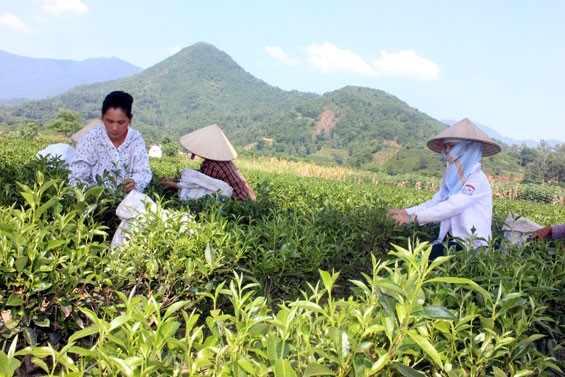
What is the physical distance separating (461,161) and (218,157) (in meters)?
2.29

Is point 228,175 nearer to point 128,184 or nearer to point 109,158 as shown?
point 109,158

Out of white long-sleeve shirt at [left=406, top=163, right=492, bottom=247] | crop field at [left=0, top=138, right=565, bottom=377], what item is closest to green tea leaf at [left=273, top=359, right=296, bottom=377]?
crop field at [left=0, top=138, right=565, bottom=377]

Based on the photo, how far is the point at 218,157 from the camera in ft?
14.1

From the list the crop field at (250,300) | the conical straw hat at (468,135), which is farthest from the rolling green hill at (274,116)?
the crop field at (250,300)

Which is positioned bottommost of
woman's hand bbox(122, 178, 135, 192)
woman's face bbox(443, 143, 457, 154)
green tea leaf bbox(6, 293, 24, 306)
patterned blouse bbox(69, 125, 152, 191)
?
green tea leaf bbox(6, 293, 24, 306)

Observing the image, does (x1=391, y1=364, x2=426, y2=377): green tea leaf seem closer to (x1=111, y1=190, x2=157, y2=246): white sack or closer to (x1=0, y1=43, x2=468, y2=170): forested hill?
(x1=111, y1=190, x2=157, y2=246): white sack

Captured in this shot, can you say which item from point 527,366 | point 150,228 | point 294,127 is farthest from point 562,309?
point 294,127

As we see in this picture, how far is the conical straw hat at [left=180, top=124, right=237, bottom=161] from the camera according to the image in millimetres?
4281

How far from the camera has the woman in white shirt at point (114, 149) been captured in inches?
139

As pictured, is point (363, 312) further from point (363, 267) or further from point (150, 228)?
point (363, 267)

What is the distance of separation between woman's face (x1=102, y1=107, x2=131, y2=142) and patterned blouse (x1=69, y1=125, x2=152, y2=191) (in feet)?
0.19

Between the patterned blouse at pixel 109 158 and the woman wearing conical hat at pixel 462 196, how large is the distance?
2.12m

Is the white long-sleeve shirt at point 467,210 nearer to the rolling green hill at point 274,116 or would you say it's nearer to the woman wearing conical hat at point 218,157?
the woman wearing conical hat at point 218,157

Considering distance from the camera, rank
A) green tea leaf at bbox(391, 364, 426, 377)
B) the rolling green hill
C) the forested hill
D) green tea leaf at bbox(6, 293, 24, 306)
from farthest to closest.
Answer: the forested hill → the rolling green hill → green tea leaf at bbox(6, 293, 24, 306) → green tea leaf at bbox(391, 364, 426, 377)
